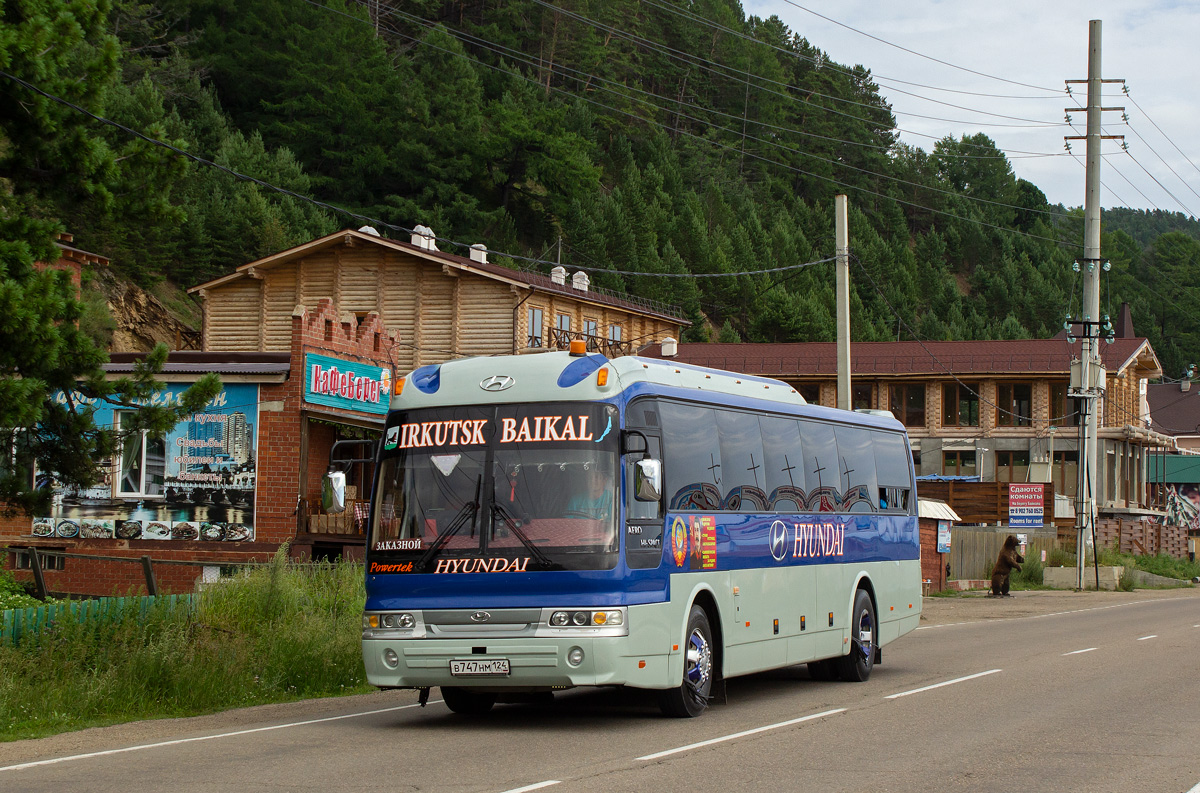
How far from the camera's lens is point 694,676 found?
493 inches

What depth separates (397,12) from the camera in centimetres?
8812

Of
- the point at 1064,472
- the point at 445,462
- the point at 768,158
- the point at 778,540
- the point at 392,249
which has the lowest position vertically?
the point at 778,540

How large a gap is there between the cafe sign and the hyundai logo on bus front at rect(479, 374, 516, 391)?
39.1 feet

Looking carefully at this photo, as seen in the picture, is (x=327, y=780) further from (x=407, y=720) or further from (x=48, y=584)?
(x=48, y=584)

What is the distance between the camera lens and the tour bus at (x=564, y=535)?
11.5 meters

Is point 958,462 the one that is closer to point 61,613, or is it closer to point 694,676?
point 694,676

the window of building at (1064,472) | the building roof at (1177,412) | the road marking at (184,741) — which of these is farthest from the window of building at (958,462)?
the road marking at (184,741)

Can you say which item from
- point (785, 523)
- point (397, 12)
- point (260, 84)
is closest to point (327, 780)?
point (785, 523)

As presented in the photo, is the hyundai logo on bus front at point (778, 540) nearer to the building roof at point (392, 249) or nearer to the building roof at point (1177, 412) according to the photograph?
the building roof at point (392, 249)

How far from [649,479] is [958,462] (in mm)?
60691

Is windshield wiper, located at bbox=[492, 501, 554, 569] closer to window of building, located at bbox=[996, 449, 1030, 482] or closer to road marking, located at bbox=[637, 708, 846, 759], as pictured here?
road marking, located at bbox=[637, 708, 846, 759]

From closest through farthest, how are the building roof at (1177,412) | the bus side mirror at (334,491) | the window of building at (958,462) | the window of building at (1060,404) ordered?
the bus side mirror at (334,491)
the window of building at (1060,404)
the window of building at (958,462)
the building roof at (1177,412)

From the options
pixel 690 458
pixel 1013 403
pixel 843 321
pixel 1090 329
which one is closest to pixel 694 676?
pixel 690 458

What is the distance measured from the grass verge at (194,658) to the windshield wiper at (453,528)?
3.43m
